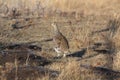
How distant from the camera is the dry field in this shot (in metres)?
7.61

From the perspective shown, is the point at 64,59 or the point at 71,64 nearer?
the point at 71,64

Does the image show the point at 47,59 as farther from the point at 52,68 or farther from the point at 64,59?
the point at 52,68

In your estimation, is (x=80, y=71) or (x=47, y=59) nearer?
(x=80, y=71)

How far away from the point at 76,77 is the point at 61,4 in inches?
420

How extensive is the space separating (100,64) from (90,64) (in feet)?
0.84

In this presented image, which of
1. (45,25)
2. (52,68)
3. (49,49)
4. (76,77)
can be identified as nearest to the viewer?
(76,77)

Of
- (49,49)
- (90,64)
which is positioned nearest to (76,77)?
(90,64)

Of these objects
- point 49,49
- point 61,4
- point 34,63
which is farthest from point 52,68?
point 61,4

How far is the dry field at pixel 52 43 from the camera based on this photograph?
761cm

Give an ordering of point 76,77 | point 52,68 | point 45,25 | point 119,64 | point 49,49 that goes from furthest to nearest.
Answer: point 45,25, point 49,49, point 119,64, point 52,68, point 76,77

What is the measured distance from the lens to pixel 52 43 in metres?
10.8

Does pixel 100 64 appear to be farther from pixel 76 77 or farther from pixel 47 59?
pixel 76 77

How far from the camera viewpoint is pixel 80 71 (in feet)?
25.2

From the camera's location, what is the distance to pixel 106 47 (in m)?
10.7
